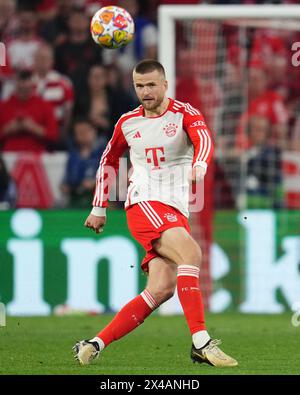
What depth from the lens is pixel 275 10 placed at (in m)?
→ 13.1

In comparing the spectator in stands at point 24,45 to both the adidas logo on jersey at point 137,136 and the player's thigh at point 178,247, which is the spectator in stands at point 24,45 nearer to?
the adidas logo on jersey at point 137,136

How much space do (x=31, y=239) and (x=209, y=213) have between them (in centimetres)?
204

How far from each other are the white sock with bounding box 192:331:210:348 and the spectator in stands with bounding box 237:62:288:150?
7.37 m

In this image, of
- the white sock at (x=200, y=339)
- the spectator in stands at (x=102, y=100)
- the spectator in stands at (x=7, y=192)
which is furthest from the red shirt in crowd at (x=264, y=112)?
the white sock at (x=200, y=339)

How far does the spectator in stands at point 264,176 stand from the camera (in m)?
14.2

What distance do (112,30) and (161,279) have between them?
7.01 ft

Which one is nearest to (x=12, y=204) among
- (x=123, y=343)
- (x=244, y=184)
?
(x=244, y=184)

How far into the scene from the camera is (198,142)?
7.71 meters

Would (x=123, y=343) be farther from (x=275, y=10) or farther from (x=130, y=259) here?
(x=275, y=10)

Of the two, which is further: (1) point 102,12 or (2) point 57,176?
(2) point 57,176

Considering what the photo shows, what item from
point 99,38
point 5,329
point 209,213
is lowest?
point 5,329

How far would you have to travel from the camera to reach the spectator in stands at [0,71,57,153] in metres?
15.1

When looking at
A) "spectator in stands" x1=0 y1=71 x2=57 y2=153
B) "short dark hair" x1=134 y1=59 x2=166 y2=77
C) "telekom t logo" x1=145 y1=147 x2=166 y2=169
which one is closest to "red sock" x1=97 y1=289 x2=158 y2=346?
"telekom t logo" x1=145 y1=147 x2=166 y2=169

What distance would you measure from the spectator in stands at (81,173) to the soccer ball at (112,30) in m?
5.13
